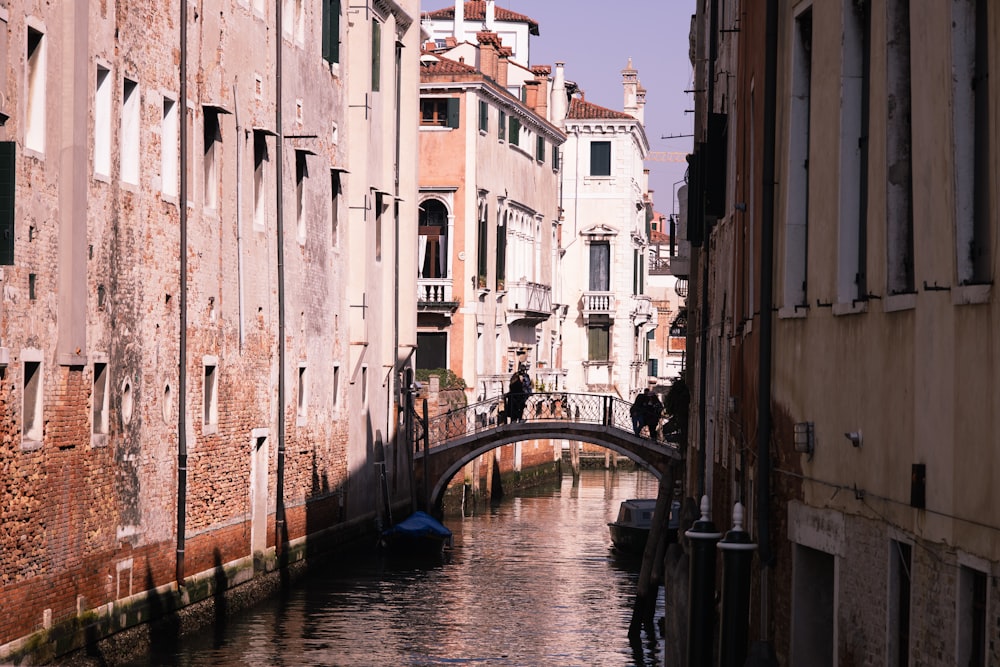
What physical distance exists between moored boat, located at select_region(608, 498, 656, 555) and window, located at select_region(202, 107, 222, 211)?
1197 centimetres

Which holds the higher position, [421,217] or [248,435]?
[421,217]

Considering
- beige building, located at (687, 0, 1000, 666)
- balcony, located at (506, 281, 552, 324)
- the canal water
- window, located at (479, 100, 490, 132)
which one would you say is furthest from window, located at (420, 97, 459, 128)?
beige building, located at (687, 0, 1000, 666)

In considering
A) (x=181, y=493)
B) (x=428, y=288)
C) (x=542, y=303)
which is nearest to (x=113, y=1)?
(x=181, y=493)

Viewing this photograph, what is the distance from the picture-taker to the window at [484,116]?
133 ft

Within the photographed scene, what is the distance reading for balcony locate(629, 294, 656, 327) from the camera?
55.7 meters

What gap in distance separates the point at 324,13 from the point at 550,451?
26240 mm

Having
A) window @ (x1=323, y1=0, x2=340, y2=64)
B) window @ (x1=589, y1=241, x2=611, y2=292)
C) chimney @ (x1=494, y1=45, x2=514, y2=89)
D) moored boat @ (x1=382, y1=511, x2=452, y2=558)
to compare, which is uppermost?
chimney @ (x1=494, y1=45, x2=514, y2=89)

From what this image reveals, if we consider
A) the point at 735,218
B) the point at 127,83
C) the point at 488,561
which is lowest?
the point at 488,561

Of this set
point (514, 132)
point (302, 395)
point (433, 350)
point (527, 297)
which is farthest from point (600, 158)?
point (302, 395)

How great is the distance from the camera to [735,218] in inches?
521

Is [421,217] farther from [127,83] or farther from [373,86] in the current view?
[127,83]

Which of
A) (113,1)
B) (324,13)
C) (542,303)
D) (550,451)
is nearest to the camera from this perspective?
(113,1)

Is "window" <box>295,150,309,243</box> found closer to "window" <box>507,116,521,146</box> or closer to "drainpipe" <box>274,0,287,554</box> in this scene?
"drainpipe" <box>274,0,287,554</box>

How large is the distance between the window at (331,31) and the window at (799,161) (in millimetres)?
17619
